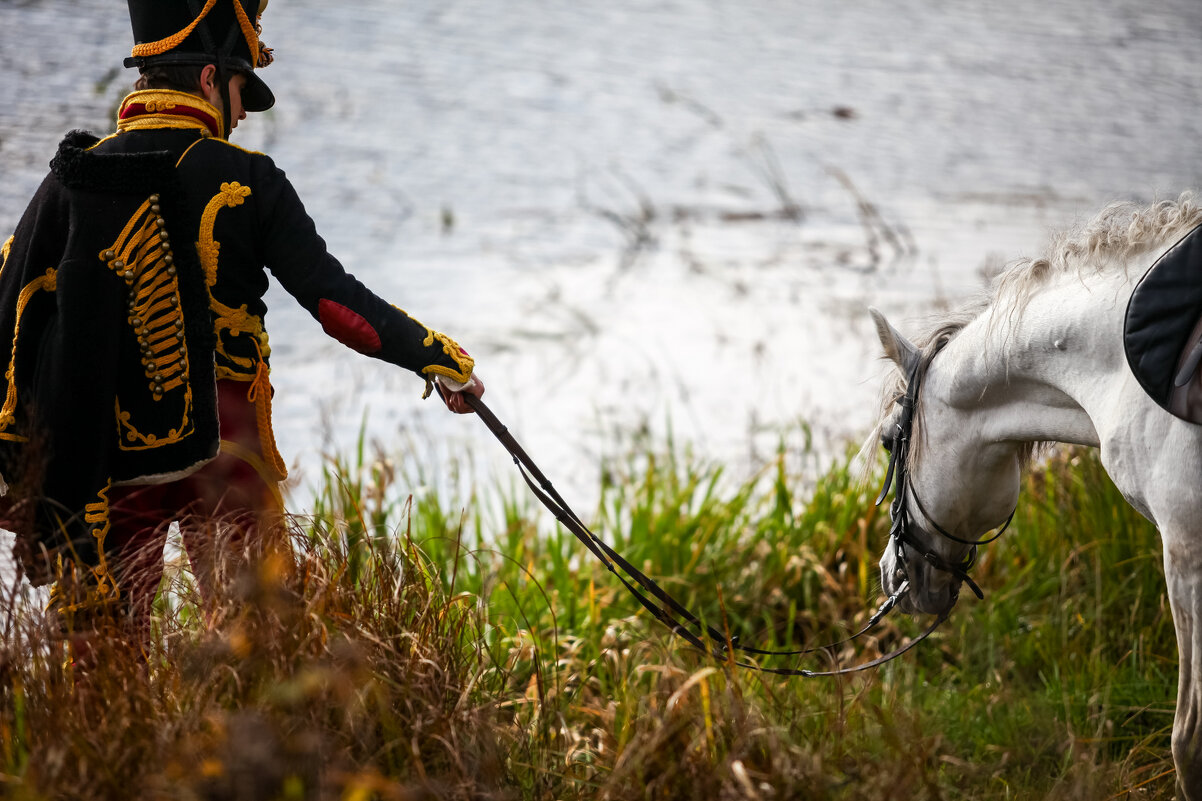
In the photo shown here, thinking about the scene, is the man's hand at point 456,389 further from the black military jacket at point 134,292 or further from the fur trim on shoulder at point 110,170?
the fur trim on shoulder at point 110,170

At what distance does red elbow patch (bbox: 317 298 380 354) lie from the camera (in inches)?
91.0

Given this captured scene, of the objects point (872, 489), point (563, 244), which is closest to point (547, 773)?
point (872, 489)

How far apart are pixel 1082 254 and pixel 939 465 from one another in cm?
58

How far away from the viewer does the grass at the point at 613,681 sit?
6.13 ft

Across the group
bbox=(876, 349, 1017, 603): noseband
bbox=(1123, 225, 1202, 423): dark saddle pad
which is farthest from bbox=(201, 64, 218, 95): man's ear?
bbox=(1123, 225, 1202, 423): dark saddle pad

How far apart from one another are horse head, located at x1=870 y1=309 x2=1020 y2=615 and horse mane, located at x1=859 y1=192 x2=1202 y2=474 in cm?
2

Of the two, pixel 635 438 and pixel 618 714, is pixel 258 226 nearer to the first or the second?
pixel 618 714

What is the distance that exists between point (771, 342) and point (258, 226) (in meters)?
4.42

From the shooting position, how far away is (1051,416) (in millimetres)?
2285

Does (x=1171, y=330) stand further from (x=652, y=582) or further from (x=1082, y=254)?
(x=652, y=582)

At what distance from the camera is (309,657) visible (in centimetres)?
199

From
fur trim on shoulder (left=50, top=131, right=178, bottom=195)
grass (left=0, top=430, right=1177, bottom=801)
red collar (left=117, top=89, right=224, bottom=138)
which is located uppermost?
red collar (left=117, top=89, right=224, bottom=138)

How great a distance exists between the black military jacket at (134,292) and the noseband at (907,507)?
1.30 m

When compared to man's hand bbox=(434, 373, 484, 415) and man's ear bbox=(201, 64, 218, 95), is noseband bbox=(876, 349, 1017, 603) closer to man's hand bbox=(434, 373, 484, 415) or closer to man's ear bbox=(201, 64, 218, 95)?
man's hand bbox=(434, 373, 484, 415)
